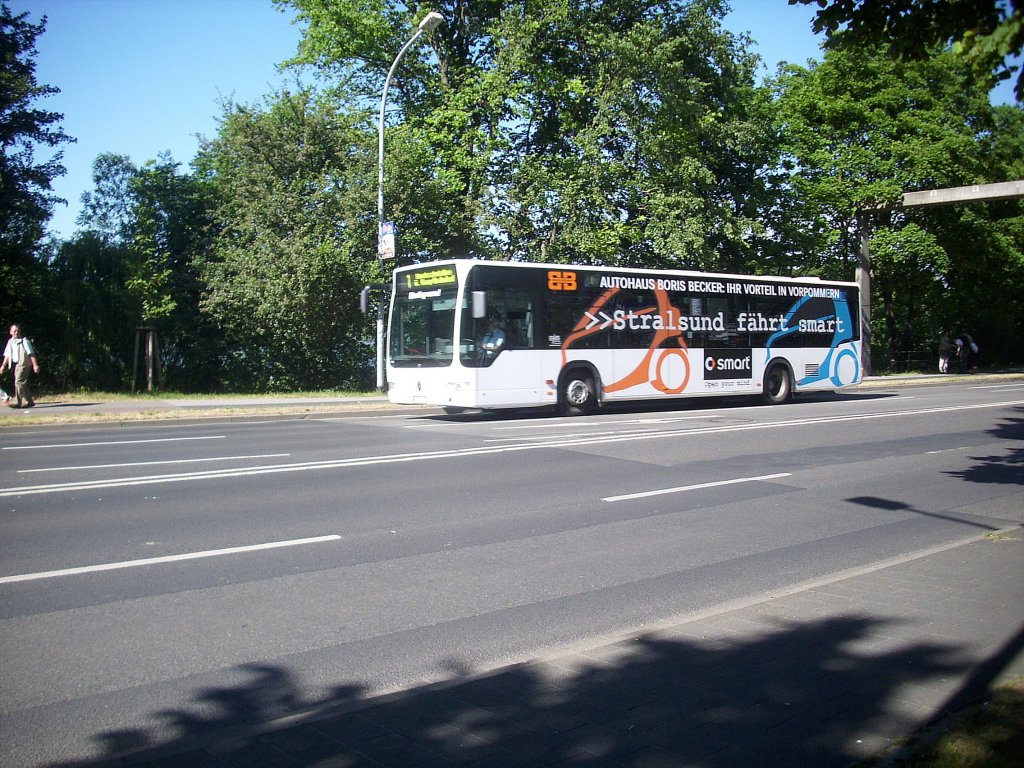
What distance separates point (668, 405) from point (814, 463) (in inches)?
502

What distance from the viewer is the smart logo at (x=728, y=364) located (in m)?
22.7

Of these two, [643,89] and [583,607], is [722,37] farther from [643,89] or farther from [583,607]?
[583,607]

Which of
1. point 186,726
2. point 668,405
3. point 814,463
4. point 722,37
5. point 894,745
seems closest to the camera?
point 894,745

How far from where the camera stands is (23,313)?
1073 inches

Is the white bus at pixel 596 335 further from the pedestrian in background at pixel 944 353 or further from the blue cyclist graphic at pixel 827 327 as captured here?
the pedestrian in background at pixel 944 353

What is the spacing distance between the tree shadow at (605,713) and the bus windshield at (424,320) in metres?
14.0

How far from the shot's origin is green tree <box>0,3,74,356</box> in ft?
88.8

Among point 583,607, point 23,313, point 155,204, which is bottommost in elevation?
point 583,607

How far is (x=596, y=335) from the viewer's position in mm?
20469

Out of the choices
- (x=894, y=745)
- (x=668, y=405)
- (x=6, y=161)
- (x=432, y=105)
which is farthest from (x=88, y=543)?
(x=432, y=105)

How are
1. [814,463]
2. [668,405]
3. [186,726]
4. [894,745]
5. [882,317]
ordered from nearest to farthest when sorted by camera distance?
[894,745] → [186,726] → [814,463] → [668,405] → [882,317]

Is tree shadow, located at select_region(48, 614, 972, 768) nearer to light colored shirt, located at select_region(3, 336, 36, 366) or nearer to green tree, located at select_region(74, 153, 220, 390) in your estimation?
light colored shirt, located at select_region(3, 336, 36, 366)

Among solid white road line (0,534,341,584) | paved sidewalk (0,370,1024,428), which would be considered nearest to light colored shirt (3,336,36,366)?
paved sidewalk (0,370,1024,428)

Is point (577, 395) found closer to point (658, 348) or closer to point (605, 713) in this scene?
point (658, 348)
